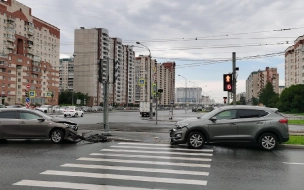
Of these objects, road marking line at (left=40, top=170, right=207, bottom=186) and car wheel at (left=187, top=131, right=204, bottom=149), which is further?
car wheel at (left=187, top=131, right=204, bottom=149)

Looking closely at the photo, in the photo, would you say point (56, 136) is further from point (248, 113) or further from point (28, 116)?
point (248, 113)

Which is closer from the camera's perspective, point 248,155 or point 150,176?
point 150,176

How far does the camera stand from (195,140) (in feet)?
37.4

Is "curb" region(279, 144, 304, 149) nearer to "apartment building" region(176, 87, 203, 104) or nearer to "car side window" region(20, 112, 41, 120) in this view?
"car side window" region(20, 112, 41, 120)

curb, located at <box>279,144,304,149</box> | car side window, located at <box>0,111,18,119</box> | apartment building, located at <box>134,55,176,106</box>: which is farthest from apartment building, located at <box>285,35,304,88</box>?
car side window, located at <box>0,111,18,119</box>

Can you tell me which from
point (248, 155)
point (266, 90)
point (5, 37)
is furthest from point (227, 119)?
point (266, 90)

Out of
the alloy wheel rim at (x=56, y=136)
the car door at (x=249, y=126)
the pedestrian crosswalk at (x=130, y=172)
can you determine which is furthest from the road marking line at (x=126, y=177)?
the alloy wheel rim at (x=56, y=136)

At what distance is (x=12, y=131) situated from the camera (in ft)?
40.1

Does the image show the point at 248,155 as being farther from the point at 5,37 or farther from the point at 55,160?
the point at 5,37

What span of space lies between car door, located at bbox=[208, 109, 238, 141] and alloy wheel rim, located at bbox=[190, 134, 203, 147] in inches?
17.0

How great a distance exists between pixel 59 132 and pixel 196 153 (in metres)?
5.97

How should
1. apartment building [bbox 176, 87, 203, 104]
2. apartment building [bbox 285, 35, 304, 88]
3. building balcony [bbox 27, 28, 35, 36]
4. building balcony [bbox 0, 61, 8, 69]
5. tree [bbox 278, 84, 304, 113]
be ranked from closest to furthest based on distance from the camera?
tree [bbox 278, 84, 304, 113], building balcony [bbox 0, 61, 8, 69], building balcony [bbox 27, 28, 35, 36], apartment building [bbox 285, 35, 304, 88], apartment building [bbox 176, 87, 203, 104]

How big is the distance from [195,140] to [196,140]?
1.5 inches

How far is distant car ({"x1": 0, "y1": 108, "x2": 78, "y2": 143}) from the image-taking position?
12219 mm
